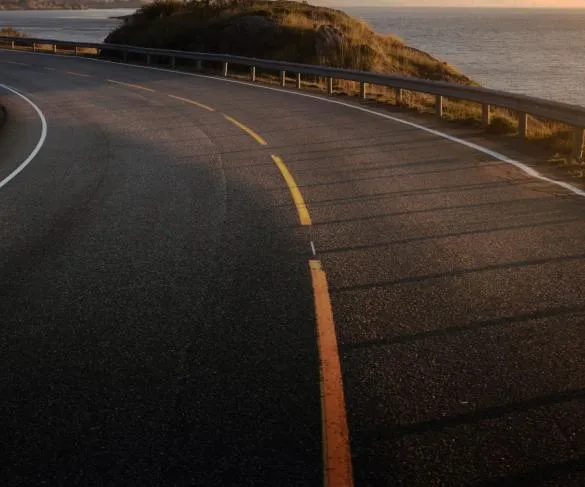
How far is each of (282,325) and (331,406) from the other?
1237mm

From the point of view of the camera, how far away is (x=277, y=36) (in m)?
36.2

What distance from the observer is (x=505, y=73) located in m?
47.9

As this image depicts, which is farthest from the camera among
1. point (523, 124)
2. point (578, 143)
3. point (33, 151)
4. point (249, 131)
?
point (249, 131)

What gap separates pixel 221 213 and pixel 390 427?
16.9 ft

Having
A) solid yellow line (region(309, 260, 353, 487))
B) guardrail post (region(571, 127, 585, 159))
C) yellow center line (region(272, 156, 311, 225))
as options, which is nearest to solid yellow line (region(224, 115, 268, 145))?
yellow center line (region(272, 156, 311, 225))

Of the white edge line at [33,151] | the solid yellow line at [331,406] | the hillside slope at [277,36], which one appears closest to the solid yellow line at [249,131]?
the white edge line at [33,151]

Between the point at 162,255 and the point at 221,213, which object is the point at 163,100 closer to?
the point at 221,213

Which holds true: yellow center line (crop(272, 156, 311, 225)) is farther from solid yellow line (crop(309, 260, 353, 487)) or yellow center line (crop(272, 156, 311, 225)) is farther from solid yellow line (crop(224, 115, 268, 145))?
solid yellow line (crop(309, 260, 353, 487))

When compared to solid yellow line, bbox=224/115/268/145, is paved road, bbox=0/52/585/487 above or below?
above

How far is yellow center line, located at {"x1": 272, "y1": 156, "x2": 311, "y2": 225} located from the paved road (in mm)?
124

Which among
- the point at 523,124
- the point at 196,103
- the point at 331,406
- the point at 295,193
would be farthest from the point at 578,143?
the point at 196,103

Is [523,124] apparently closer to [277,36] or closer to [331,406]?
[331,406]

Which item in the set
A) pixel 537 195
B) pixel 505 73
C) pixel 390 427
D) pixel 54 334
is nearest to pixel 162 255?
pixel 54 334

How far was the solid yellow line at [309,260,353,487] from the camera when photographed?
3.68 m
